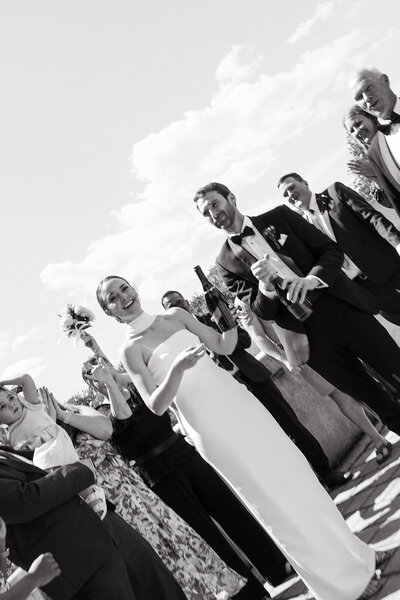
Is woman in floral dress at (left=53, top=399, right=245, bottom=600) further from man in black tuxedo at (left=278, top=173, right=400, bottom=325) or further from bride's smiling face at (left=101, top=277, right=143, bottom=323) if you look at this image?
man in black tuxedo at (left=278, top=173, right=400, bottom=325)

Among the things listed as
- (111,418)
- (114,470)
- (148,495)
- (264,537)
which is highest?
(111,418)

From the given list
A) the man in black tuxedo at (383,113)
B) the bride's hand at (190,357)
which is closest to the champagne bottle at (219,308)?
the bride's hand at (190,357)

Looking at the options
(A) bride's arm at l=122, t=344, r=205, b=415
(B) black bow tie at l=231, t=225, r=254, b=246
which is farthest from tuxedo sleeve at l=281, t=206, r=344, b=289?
(A) bride's arm at l=122, t=344, r=205, b=415

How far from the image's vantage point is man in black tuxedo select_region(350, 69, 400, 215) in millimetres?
4074

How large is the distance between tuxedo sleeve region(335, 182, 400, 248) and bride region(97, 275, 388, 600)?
153 centimetres

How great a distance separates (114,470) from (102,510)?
3.64 ft

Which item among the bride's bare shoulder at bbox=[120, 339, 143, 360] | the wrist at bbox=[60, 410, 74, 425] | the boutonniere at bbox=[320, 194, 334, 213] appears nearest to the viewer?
the bride's bare shoulder at bbox=[120, 339, 143, 360]

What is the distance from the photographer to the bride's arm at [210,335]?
4.07 m

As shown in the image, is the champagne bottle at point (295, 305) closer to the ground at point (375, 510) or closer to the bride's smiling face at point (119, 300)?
the bride's smiling face at point (119, 300)

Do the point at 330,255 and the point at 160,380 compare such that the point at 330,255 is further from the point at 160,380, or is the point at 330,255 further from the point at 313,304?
the point at 160,380

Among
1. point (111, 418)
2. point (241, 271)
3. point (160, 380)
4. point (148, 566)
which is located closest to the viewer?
point (148, 566)

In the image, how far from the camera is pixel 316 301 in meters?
4.04

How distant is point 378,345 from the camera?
13.1 feet

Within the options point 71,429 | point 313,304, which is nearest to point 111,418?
point 71,429
